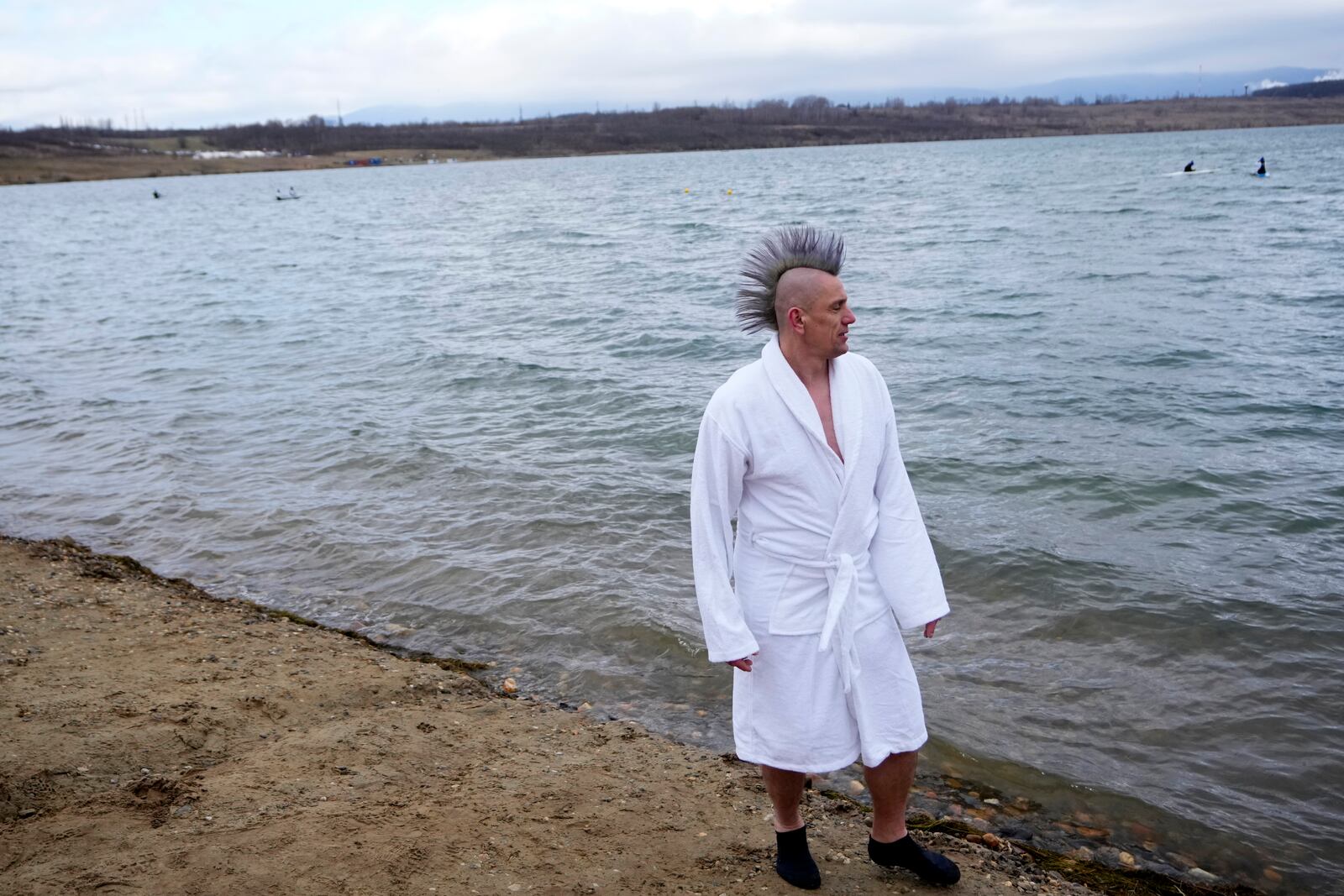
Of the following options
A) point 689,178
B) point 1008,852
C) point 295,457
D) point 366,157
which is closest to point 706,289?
point 295,457

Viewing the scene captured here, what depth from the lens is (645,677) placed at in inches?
237

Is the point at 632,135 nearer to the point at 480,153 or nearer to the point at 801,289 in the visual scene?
the point at 480,153

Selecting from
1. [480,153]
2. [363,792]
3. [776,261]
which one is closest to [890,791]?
[776,261]

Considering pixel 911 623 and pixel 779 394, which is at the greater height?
pixel 779 394

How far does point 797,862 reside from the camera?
142 inches

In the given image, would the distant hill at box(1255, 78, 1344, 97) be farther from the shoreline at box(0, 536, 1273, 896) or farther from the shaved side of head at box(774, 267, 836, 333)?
the shaved side of head at box(774, 267, 836, 333)

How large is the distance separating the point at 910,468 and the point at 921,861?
6.70 m

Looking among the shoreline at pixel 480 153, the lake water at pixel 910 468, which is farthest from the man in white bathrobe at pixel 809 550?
the shoreline at pixel 480 153

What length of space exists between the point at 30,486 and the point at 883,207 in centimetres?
3772

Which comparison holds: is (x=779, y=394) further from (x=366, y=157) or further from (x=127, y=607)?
(x=366, y=157)

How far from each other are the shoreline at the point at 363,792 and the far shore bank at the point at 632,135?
14791 cm

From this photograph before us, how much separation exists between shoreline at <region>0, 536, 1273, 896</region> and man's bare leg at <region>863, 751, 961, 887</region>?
7cm

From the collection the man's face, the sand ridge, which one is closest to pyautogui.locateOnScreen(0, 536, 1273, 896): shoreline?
the sand ridge

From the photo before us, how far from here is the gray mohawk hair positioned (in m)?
3.40
